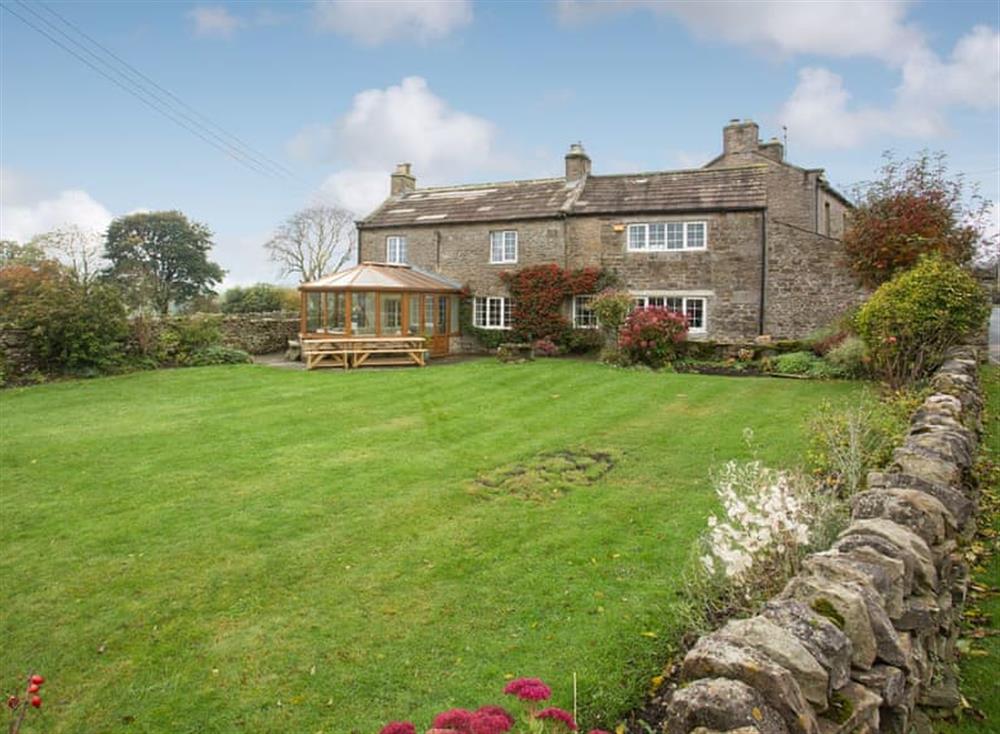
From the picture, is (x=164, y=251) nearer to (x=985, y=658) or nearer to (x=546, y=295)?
(x=546, y=295)

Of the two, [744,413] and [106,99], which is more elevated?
[106,99]

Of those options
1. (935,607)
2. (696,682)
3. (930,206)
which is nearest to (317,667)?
(696,682)

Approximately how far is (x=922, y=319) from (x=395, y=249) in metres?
21.2

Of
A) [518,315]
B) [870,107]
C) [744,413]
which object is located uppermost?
[870,107]

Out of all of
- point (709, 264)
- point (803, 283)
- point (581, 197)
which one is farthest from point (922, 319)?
point (581, 197)

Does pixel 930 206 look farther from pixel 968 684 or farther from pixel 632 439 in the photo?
pixel 968 684

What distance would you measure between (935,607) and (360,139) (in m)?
24.5

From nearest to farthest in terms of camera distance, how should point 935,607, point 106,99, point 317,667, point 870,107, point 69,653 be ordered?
point 935,607
point 317,667
point 69,653
point 870,107
point 106,99

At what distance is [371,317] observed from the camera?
24016 mm

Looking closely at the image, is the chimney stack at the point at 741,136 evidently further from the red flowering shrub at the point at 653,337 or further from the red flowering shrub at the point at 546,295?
the red flowering shrub at the point at 653,337

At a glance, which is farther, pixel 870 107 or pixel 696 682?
pixel 870 107

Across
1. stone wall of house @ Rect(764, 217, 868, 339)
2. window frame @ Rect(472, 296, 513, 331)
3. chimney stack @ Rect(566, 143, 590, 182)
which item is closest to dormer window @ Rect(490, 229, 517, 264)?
window frame @ Rect(472, 296, 513, 331)

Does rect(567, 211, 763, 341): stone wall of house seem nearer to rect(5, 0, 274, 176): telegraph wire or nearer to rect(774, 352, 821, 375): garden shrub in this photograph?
rect(774, 352, 821, 375): garden shrub

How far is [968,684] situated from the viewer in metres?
4.04
